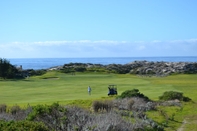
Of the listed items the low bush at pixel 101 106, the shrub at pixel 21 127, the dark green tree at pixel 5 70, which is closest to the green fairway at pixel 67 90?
the low bush at pixel 101 106

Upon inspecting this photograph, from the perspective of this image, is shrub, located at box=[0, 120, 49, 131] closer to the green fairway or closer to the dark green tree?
the green fairway

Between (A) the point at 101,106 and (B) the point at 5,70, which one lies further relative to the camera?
(B) the point at 5,70

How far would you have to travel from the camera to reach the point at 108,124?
12.1m

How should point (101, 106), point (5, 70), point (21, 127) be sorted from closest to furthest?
point (21, 127)
point (101, 106)
point (5, 70)

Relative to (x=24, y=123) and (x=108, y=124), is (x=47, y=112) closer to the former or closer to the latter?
(x=108, y=124)

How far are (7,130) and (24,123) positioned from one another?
68cm

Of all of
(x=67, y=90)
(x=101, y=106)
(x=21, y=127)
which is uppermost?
(x=21, y=127)

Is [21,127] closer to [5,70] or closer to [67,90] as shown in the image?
[67,90]

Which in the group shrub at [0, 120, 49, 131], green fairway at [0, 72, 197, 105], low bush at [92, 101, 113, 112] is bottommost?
green fairway at [0, 72, 197, 105]

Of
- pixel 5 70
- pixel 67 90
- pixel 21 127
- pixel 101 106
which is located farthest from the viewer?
pixel 5 70

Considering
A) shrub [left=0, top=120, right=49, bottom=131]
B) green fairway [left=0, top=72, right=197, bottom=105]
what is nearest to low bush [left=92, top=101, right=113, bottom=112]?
green fairway [left=0, top=72, right=197, bottom=105]

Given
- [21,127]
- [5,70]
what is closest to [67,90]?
[5,70]

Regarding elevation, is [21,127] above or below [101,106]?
above

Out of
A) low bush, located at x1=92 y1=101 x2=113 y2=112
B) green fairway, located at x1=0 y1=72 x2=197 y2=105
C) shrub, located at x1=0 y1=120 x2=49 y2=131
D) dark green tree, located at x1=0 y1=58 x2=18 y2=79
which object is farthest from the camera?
dark green tree, located at x1=0 y1=58 x2=18 y2=79
